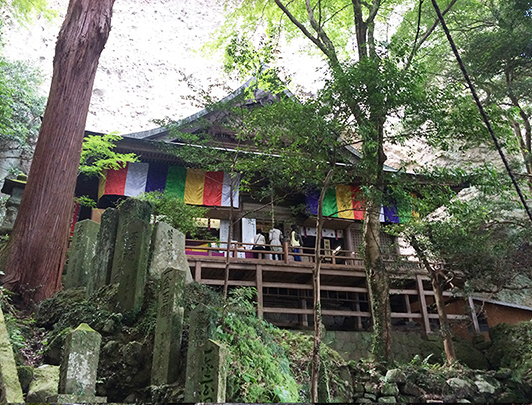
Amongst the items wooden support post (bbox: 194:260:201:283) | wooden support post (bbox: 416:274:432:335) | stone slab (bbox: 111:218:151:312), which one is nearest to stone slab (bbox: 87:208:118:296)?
stone slab (bbox: 111:218:151:312)

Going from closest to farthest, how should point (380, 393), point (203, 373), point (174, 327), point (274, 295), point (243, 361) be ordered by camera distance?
point (203, 373) < point (174, 327) < point (243, 361) < point (380, 393) < point (274, 295)

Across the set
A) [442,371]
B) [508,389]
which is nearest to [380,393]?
[442,371]

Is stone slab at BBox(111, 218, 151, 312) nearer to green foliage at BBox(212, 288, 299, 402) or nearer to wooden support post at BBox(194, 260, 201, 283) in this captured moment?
green foliage at BBox(212, 288, 299, 402)

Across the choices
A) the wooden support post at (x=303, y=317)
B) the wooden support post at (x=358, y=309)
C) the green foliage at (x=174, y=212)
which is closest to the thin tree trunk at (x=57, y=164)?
the green foliage at (x=174, y=212)

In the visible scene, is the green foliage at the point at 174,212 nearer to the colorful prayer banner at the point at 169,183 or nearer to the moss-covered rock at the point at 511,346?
the colorful prayer banner at the point at 169,183

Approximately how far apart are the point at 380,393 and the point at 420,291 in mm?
5612

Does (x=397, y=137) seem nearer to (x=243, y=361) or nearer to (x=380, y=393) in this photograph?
(x=380, y=393)

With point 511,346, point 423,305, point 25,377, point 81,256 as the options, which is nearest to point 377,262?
point 423,305

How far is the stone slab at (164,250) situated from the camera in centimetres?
581

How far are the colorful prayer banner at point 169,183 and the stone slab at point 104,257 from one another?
23.7 feet

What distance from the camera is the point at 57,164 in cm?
716

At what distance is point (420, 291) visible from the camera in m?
12.2

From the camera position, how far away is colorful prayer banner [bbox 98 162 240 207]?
523 inches

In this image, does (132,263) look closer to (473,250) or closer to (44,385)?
(44,385)
